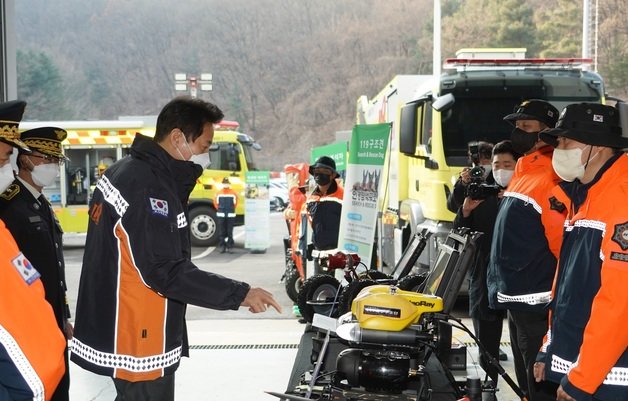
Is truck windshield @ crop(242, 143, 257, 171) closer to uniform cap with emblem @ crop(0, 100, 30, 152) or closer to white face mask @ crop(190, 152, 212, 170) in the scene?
white face mask @ crop(190, 152, 212, 170)

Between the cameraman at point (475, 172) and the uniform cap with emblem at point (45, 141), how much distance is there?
2926mm

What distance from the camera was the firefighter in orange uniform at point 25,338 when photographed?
187 centimetres

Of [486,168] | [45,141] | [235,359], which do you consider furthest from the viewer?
[235,359]

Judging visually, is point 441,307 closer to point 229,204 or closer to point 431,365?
point 431,365

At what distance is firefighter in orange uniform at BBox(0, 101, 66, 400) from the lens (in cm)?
187

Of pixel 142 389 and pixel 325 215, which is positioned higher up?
pixel 325 215

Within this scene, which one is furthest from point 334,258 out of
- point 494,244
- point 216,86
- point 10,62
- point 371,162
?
point 216,86

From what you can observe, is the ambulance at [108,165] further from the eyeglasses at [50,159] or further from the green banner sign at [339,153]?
the eyeglasses at [50,159]

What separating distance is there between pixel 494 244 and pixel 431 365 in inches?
41.2

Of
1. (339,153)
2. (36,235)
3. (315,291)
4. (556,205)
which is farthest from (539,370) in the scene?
(339,153)

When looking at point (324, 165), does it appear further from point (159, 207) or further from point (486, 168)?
point (159, 207)

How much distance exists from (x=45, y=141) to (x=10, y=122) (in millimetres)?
1608

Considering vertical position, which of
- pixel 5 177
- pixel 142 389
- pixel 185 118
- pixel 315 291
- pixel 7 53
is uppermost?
pixel 7 53

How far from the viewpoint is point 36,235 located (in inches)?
168
